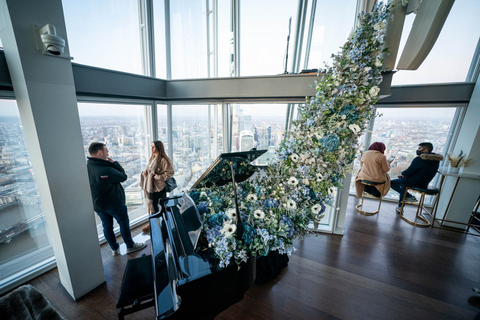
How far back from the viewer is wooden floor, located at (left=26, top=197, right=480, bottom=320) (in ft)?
6.79

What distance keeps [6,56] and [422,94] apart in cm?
517

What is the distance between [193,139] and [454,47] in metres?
5.10

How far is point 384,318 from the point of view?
6.63ft

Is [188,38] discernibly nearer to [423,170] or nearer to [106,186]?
[106,186]

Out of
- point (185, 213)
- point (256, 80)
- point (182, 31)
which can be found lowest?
point (185, 213)

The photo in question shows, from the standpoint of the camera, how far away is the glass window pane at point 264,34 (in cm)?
348

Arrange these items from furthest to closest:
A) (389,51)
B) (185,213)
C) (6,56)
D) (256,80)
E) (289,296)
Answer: (256,80), (289,296), (389,51), (185,213), (6,56)

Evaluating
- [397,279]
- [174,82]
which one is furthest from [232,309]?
[174,82]

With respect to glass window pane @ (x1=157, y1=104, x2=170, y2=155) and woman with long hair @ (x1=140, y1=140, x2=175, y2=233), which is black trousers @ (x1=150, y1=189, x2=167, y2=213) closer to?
woman with long hair @ (x1=140, y1=140, x2=175, y2=233)

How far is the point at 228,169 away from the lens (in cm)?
166

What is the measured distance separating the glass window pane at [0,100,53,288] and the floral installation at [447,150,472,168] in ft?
21.0

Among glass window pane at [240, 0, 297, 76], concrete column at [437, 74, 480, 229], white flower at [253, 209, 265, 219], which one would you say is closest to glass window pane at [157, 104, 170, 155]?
glass window pane at [240, 0, 297, 76]

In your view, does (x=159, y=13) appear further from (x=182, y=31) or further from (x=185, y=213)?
(x=185, y=213)

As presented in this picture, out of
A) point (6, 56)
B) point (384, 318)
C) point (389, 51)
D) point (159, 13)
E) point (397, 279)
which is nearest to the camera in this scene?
point (6, 56)
